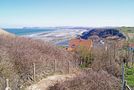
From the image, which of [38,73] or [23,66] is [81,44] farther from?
[23,66]

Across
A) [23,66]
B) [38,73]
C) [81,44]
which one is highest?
[23,66]

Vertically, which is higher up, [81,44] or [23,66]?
[23,66]

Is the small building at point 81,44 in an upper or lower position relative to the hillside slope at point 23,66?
lower

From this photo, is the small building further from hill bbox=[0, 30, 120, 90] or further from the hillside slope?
the hillside slope

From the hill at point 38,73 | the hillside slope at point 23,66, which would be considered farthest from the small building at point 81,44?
the hillside slope at point 23,66

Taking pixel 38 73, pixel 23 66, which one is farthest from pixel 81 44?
pixel 23 66

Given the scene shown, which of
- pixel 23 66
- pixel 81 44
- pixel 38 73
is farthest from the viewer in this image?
pixel 81 44

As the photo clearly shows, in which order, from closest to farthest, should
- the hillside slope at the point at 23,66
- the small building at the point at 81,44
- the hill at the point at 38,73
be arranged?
the hill at the point at 38,73 < the hillside slope at the point at 23,66 < the small building at the point at 81,44

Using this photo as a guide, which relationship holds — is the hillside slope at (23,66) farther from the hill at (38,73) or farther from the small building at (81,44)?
the small building at (81,44)

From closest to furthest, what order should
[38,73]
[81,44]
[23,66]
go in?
1. [23,66]
2. [38,73]
3. [81,44]

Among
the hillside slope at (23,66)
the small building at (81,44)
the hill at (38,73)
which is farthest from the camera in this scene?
the small building at (81,44)

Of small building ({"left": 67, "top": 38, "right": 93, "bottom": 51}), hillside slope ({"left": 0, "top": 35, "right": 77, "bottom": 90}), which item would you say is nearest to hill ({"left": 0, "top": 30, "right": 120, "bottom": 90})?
hillside slope ({"left": 0, "top": 35, "right": 77, "bottom": 90})
